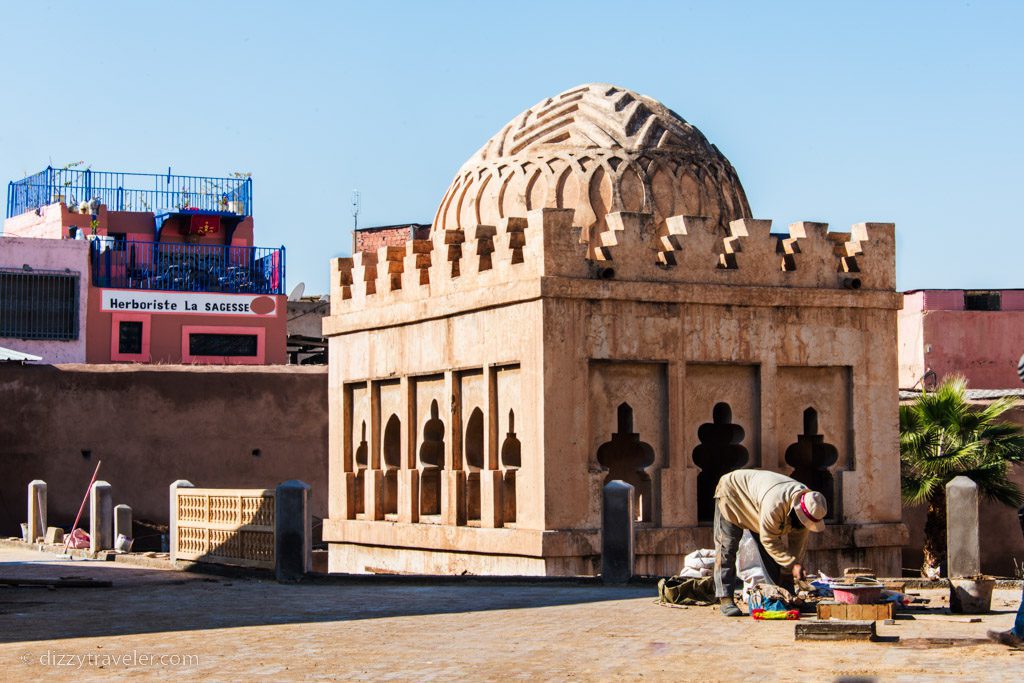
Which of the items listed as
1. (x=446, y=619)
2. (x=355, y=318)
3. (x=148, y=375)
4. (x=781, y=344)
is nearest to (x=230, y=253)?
(x=148, y=375)

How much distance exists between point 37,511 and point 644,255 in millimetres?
10867

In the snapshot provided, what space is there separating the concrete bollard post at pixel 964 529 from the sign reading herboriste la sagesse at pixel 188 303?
94.2 feet

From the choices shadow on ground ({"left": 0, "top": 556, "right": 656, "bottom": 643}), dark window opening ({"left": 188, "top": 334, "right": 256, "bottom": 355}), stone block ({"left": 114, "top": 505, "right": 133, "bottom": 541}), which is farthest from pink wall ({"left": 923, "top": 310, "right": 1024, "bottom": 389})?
shadow on ground ({"left": 0, "top": 556, "right": 656, "bottom": 643})

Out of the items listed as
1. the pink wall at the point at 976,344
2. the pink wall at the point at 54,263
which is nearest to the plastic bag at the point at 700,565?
the pink wall at the point at 976,344

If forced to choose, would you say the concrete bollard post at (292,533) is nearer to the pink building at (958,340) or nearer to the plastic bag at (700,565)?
the plastic bag at (700,565)

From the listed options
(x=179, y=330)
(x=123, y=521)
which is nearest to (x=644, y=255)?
(x=123, y=521)

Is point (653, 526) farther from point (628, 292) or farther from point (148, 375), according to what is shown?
point (148, 375)

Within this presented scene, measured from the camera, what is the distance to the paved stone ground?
9.19 m

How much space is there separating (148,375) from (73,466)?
1786 millimetres

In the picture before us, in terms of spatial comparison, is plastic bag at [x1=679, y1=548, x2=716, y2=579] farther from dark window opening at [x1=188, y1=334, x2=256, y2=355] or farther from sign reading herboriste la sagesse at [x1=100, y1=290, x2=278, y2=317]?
dark window opening at [x1=188, y1=334, x2=256, y2=355]

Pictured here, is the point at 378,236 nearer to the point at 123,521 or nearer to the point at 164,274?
the point at 164,274

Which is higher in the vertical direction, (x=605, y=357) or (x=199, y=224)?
(x=199, y=224)

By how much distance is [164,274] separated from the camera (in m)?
43.0

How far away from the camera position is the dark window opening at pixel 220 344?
4169 centimetres
